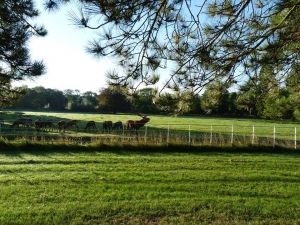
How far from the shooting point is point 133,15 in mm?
4109

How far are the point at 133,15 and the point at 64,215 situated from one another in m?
3.59

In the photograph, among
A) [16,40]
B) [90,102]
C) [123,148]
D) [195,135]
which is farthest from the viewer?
[90,102]

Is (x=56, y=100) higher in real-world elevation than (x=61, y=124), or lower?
higher

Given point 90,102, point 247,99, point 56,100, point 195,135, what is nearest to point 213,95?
point 247,99

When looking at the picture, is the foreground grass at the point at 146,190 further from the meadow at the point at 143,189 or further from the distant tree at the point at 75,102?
the distant tree at the point at 75,102

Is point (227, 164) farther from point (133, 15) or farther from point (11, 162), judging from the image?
point (11, 162)

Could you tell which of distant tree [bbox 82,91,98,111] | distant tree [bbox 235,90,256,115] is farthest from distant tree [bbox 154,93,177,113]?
distant tree [bbox 82,91,98,111]

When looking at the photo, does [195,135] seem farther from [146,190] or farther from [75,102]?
[75,102]

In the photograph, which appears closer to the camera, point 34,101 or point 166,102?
point 166,102

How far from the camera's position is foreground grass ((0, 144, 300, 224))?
4.57 metres

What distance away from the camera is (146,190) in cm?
595

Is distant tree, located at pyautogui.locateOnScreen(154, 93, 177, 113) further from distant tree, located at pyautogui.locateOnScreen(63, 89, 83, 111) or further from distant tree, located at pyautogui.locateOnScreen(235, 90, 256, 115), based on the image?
distant tree, located at pyautogui.locateOnScreen(63, 89, 83, 111)

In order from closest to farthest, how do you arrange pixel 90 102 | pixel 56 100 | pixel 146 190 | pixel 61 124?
1. pixel 146 190
2. pixel 61 124
3. pixel 90 102
4. pixel 56 100

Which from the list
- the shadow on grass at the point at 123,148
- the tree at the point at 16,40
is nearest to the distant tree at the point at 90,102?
the shadow on grass at the point at 123,148
